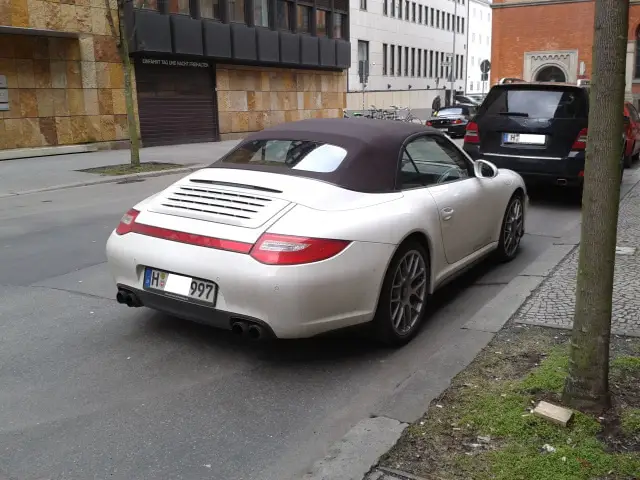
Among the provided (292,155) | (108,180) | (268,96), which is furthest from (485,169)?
(268,96)

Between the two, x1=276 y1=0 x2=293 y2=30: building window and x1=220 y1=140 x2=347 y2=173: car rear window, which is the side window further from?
x1=276 y1=0 x2=293 y2=30: building window

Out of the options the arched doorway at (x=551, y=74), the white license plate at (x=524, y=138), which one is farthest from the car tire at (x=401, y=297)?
the arched doorway at (x=551, y=74)

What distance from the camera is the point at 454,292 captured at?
5797mm

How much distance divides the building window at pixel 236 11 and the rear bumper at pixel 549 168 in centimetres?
1878

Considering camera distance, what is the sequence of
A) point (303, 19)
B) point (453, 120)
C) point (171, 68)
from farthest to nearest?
point (303, 19) < point (453, 120) < point (171, 68)

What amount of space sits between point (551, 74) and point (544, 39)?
277 centimetres

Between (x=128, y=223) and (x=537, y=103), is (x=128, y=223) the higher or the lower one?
the lower one

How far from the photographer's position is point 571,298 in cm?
516

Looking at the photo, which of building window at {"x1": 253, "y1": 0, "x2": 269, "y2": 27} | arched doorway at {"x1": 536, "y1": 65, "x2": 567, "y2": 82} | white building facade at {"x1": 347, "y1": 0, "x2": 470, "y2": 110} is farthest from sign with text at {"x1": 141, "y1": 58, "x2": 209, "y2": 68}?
arched doorway at {"x1": 536, "y1": 65, "x2": 567, "y2": 82}

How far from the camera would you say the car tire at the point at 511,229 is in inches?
252

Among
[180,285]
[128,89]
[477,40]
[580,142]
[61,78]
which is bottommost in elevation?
[180,285]

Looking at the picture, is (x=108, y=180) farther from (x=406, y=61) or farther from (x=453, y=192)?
(x=406, y=61)

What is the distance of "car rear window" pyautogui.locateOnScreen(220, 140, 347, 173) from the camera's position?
15.0ft

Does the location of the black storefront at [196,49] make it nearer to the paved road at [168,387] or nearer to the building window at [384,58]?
the paved road at [168,387]
